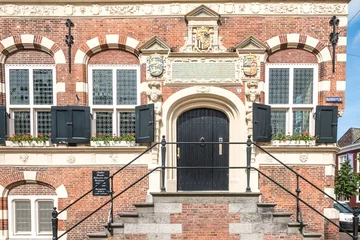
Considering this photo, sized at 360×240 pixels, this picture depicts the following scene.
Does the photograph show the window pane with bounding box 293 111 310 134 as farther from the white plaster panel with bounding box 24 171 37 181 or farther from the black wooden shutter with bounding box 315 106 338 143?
the white plaster panel with bounding box 24 171 37 181

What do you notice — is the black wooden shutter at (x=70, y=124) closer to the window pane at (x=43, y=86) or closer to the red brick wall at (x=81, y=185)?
the window pane at (x=43, y=86)

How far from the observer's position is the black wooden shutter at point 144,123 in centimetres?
615

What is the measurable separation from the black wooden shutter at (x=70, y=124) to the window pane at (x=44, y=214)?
5.99ft

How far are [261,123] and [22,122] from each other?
657 centimetres

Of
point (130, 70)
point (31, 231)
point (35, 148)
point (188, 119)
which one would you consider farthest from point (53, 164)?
point (188, 119)

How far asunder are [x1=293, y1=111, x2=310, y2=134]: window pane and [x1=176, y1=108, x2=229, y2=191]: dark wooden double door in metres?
1.94

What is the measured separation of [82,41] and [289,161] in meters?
6.46

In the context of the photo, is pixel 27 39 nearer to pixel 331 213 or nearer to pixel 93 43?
pixel 93 43

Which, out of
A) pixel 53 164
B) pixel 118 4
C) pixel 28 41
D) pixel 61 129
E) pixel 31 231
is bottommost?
pixel 31 231

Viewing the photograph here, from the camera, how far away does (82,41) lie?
6496 mm

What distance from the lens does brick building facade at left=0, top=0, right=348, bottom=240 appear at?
249 inches

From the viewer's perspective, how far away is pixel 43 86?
6645mm

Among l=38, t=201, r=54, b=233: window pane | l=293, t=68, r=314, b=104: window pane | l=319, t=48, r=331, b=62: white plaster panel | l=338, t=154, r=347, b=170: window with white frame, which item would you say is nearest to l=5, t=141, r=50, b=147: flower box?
l=38, t=201, r=54, b=233: window pane

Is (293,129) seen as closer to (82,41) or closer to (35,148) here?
(82,41)
